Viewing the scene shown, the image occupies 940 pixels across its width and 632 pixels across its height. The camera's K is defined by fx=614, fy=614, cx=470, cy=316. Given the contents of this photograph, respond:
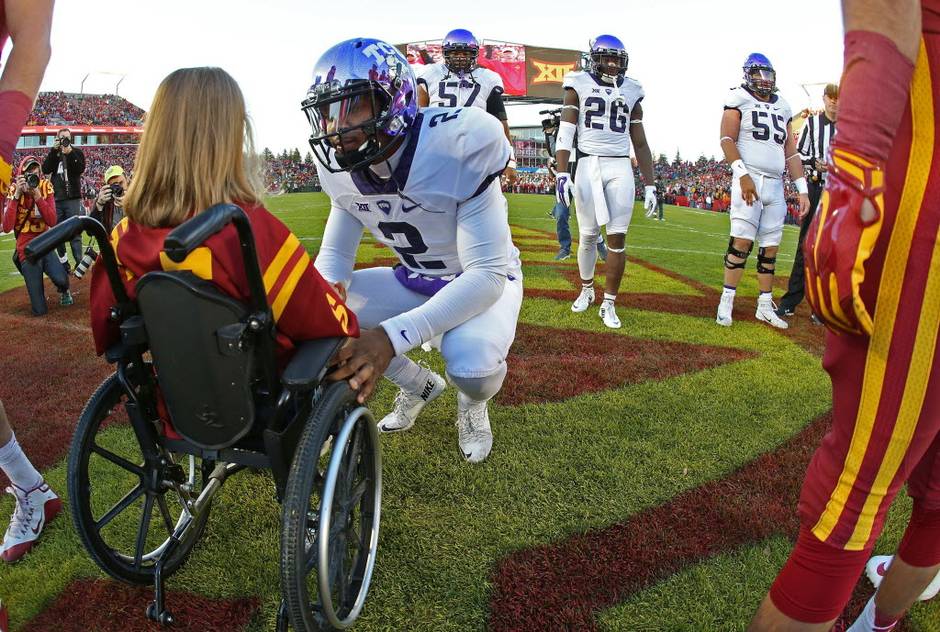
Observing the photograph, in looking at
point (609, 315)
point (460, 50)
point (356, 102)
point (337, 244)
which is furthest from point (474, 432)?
point (460, 50)

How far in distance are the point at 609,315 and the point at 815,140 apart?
2.72 metres

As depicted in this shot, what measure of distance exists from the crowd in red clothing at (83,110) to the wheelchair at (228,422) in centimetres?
4645

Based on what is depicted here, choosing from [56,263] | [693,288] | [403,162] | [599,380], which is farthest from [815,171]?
[56,263]

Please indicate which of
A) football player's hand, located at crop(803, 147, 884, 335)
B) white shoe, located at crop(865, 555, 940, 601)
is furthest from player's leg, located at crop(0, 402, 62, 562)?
white shoe, located at crop(865, 555, 940, 601)

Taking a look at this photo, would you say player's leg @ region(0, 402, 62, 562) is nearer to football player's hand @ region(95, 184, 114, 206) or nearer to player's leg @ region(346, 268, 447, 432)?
player's leg @ region(346, 268, 447, 432)

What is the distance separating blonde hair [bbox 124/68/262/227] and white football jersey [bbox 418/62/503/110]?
474 cm

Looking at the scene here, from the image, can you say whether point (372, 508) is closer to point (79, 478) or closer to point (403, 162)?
point (79, 478)

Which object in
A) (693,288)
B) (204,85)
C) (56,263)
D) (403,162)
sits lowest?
(693,288)

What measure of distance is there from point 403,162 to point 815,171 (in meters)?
4.94

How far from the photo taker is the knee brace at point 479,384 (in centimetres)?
246

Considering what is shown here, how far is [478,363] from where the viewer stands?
2.45 m

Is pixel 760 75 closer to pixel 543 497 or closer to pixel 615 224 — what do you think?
pixel 615 224

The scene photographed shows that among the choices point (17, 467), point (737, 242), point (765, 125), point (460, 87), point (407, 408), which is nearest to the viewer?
point (17, 467)

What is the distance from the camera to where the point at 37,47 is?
1771 mm
